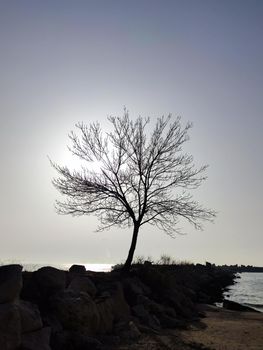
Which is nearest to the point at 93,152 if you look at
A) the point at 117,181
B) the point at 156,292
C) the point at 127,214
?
the point at 117,181

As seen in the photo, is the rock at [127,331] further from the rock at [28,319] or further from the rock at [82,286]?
the rock at [28,319]

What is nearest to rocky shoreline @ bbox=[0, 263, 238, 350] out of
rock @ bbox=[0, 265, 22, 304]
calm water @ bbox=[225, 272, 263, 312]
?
rock @ bbox=[0, 265, 22, 304]

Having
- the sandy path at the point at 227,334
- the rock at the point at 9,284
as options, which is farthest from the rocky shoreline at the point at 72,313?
the sandy path at the point at 227,334

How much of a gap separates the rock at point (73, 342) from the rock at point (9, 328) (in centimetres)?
154

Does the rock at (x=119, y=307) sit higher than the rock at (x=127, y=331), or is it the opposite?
the rock at (x=119, y=307)

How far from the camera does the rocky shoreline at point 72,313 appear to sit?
9242 mm

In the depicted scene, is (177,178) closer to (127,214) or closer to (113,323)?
(127,214)

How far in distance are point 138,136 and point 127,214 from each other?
12.5ft

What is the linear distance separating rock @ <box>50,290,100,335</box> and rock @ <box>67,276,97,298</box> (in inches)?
48.0

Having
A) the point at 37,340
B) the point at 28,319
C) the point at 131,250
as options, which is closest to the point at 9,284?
the point at 28,319

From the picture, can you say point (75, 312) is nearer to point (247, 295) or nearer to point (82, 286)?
point (82, 286)

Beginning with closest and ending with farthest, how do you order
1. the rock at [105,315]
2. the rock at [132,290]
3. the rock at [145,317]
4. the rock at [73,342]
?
the rock at [73,342] → the rock at [105,315] → the rock at [145,317] → the rock at [132,290]

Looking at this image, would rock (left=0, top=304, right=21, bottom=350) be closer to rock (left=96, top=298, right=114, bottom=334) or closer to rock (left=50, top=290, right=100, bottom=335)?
rock (left=50, top=290, right=100, bottom=335)

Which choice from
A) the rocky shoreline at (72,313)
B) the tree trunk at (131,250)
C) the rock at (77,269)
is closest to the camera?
the rocky shoreline at (72,313)
